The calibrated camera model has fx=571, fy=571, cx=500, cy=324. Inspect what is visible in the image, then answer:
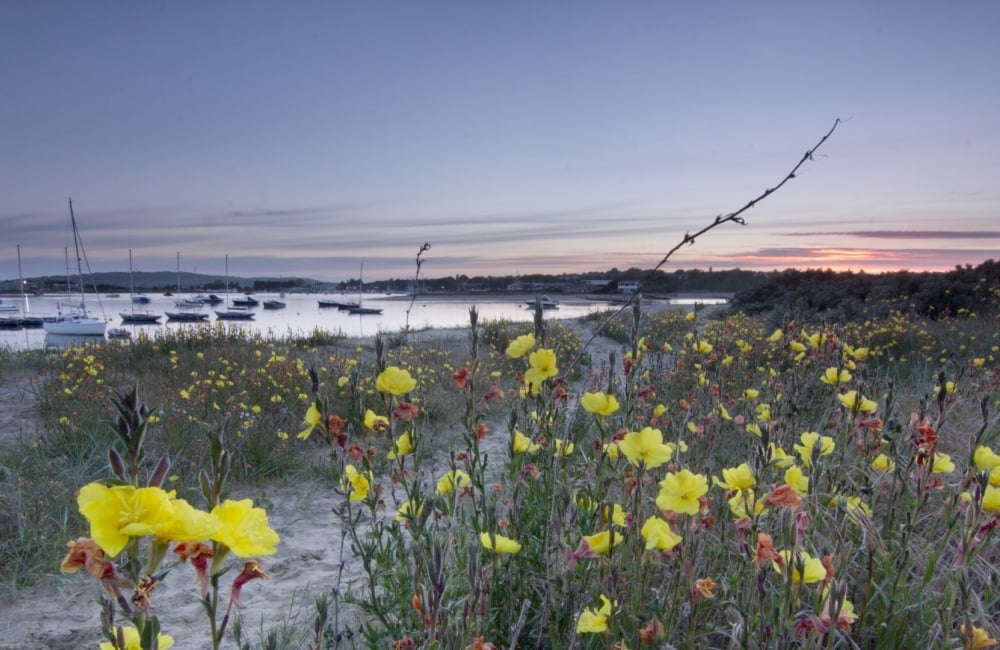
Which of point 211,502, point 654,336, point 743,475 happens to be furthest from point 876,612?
point 654,336

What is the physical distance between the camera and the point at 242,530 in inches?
38.1

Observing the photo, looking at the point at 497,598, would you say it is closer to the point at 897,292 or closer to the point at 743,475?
the point at 743,475

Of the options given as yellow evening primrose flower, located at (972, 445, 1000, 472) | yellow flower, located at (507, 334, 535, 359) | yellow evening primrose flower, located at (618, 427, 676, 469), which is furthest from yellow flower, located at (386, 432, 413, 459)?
yellow evening primrose flower, located at (972, 445, 1000, 472)

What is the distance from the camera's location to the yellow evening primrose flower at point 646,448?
1976mm

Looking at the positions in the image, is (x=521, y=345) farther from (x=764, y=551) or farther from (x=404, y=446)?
(x=764, y=551)

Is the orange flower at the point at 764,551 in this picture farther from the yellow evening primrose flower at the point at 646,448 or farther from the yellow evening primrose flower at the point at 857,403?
the yellow evening primrose flower at the point at 857,403

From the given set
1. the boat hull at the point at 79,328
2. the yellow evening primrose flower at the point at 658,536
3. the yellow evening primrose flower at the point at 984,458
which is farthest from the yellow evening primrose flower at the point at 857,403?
the boat hull at the point at 79,328

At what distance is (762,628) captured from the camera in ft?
5.13

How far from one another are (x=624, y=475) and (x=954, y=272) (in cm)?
2036

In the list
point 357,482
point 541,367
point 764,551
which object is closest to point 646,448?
point 541,367

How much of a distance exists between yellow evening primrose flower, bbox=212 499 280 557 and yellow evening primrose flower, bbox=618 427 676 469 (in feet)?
4.20

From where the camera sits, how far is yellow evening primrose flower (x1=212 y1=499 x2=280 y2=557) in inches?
37.1

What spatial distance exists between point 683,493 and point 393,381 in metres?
1.04

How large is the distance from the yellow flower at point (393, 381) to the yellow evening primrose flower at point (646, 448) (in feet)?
2.58
